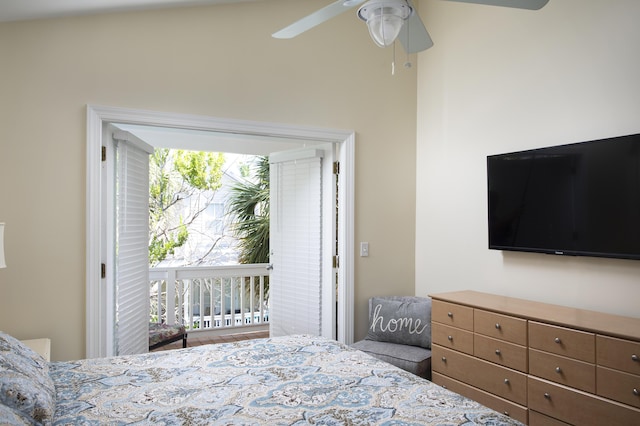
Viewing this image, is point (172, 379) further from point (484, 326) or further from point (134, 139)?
point (134, 139)

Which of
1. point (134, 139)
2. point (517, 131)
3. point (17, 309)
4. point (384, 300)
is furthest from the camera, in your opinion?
point (384, 300)

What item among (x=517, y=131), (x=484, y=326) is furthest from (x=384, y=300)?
(x=517, y=131)

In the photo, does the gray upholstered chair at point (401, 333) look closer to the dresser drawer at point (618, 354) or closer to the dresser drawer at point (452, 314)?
the dresser drawer at point (452, 314)

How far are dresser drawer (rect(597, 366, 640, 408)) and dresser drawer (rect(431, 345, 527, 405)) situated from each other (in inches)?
17.2

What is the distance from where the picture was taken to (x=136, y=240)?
3502mm

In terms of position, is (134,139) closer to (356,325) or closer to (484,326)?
(356,325)

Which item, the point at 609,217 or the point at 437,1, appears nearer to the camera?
the point at 609,217

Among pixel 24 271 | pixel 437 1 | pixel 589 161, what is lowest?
pixel 24 271

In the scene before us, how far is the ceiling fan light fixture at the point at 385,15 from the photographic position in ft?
5.63

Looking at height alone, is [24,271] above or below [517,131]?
below

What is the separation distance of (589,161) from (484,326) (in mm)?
1117

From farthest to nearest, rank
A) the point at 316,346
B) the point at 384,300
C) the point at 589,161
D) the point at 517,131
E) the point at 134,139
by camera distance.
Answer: the point at 384,300, the point at 134,139, the point at 517,131, the point at 589,161, the point at 316,346

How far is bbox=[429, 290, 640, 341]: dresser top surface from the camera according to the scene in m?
2.13

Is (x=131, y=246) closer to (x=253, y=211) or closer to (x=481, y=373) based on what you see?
(x=481, y=373)
